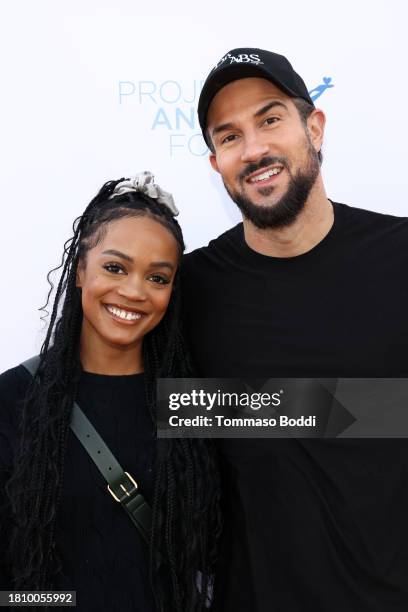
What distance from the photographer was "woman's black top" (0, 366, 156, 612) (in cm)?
128

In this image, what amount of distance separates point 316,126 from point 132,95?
616 mm

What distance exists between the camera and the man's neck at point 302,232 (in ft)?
4.87

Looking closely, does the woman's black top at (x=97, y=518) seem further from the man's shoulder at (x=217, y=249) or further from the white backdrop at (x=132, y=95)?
the white backdrop at (x=132, y=95)

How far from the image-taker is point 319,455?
1.33 metres

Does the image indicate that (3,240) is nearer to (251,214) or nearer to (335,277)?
(251,214)

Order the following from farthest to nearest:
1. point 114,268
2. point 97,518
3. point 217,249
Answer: point 217,249 → point 114,268 → point 97,518

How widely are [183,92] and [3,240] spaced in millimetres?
727

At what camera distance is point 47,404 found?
4.46 feet

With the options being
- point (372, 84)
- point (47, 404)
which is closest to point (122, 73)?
point (372, 84)

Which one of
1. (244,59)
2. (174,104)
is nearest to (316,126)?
(244,59)

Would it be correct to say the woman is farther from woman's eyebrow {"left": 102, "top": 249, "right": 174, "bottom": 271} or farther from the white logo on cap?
the white logo on cap

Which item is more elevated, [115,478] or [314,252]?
[314,252]

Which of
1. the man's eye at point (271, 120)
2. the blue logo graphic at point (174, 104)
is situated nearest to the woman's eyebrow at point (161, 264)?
the man's eye at point (271, 120)

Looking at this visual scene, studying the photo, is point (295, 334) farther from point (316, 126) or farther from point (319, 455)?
point (316, 126)
